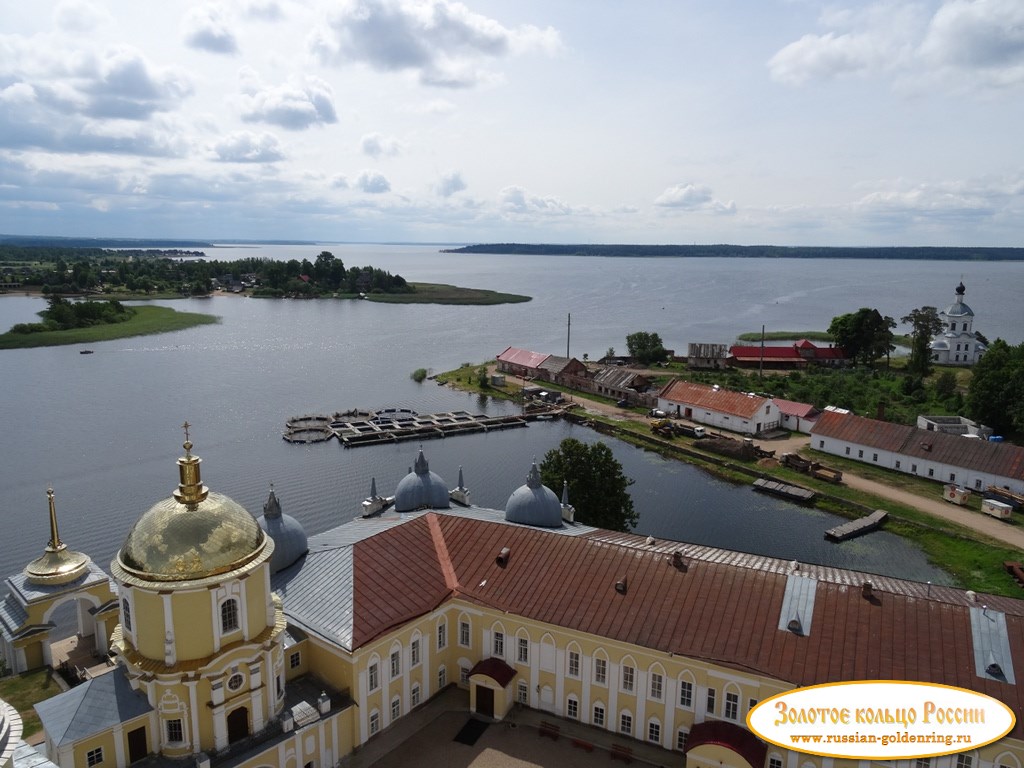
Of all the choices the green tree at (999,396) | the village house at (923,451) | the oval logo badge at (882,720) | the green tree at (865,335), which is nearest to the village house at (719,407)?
the village house at (923,451)

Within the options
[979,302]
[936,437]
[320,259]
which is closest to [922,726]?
[936,437]

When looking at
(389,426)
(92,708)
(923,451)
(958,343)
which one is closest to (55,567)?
(92,708)

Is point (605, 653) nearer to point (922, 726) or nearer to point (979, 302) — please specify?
point (922, 726)

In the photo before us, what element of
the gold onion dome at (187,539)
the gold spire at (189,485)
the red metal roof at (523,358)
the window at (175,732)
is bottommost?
the window at (175,732)

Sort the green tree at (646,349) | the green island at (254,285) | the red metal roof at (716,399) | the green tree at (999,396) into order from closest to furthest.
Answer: the green tree at (999,396) < the red metal roof at (716,399) < the green tree at (646,349) < the green island at (254,285)

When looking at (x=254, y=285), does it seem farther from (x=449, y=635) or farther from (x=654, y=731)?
(x=654, y=731)

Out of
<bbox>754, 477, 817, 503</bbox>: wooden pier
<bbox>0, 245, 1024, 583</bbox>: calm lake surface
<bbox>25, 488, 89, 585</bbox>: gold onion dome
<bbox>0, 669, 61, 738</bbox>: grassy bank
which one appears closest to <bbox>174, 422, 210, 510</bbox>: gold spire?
<bbox>0, 669, 61, 738</bbox>: grassy bank

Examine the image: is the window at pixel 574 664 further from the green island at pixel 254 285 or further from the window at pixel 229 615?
the green island at pixel 254 285

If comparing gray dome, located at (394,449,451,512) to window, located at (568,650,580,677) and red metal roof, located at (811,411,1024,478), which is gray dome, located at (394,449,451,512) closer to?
window, located at (568,650,580,677)
